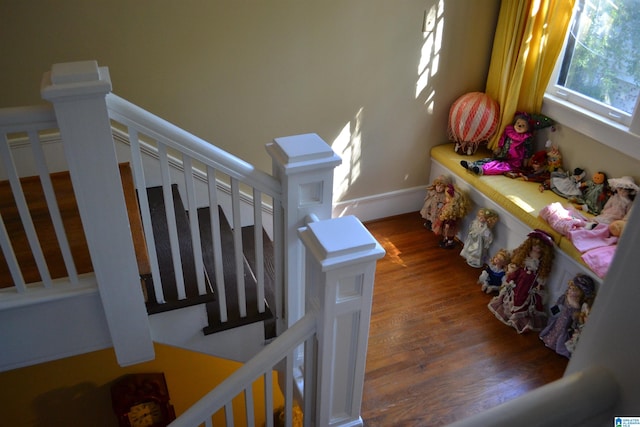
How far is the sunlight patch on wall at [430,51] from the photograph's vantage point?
325 cm

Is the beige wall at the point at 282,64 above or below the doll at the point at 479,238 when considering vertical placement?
above

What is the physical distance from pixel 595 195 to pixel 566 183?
21cm

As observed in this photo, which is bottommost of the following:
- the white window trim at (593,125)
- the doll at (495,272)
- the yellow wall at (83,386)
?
the yellow wall at (83,386)

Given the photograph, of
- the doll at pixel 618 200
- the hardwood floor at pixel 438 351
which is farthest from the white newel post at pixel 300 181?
the doll at pixel 618 200

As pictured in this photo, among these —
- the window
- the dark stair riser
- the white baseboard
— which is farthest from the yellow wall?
the window

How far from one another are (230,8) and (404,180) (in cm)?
177

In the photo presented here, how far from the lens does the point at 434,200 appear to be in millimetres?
3633

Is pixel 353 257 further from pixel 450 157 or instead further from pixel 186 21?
pixel 450 157

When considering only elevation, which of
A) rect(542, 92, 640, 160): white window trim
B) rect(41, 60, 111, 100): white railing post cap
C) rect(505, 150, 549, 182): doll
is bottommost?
rect(505, 150, 549, 182): doll

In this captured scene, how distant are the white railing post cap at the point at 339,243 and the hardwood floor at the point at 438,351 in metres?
1.32

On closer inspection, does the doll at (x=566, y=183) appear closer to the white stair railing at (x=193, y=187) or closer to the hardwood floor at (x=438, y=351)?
the hardwood floor at (x=438, y=351)

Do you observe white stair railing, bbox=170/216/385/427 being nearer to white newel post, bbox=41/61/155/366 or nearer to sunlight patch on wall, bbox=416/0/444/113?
white newel post, bbox=41/61/155/366

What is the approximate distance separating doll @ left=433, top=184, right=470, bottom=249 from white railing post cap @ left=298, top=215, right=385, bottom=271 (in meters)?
2.05

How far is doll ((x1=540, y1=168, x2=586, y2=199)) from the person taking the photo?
308 centimetres
